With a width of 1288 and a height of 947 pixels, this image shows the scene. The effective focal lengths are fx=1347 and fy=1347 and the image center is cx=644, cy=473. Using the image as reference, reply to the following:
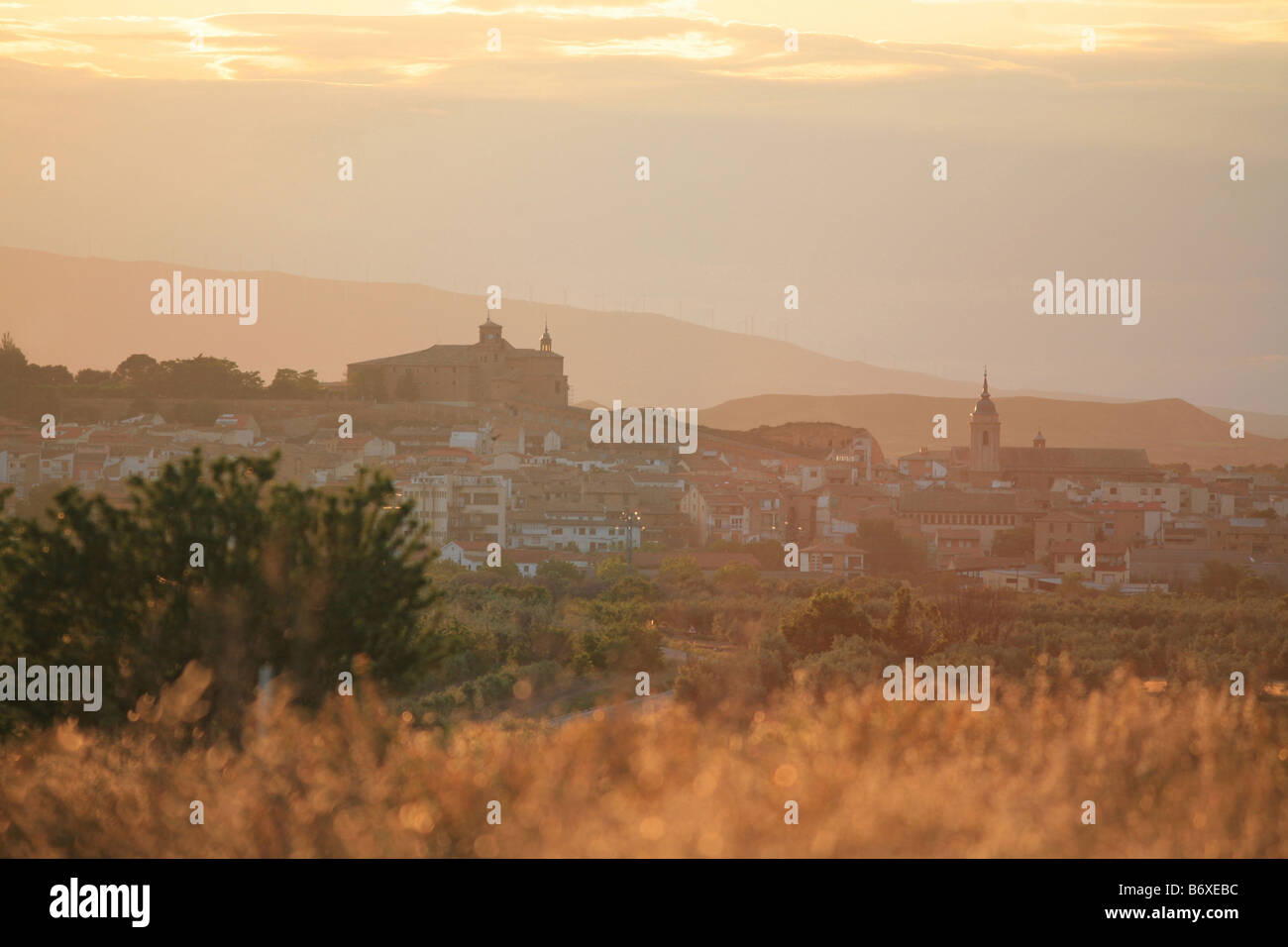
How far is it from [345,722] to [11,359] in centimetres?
7404

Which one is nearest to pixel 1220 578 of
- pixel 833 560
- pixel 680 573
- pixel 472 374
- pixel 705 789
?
pixel 833 560

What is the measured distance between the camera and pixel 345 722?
4277mm

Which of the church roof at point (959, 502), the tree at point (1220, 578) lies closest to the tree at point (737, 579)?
the tree at point (1220, 578)

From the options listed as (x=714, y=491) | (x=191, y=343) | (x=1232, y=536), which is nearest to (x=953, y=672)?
(x=1232, y=536)

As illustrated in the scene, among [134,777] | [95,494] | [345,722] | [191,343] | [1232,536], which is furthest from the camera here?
[191,343]

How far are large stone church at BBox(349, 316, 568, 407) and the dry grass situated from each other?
229ft

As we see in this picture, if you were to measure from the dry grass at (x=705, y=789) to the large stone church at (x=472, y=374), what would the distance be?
6992 centimetres

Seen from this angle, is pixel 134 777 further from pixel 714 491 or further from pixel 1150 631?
pixel 714 491

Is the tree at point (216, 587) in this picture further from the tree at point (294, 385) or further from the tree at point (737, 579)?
the tree at point (294, 385)

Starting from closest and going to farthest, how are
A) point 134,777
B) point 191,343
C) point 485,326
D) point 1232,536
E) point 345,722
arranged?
point 134,777
point 345,722
point 1232,536
point 485,326
point 191,343

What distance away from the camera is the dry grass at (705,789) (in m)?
3.13

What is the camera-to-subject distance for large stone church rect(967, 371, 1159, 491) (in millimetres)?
63994
